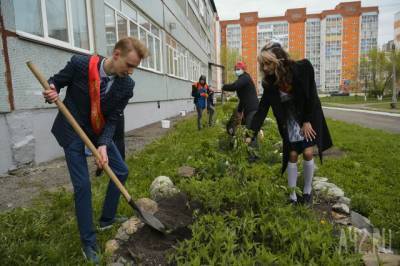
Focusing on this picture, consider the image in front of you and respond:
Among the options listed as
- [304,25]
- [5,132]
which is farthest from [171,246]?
[304,25]

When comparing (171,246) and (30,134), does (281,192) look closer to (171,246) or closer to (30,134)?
(171,246)

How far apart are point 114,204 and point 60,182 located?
6.42 feet

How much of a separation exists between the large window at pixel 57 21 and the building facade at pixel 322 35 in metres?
86.2

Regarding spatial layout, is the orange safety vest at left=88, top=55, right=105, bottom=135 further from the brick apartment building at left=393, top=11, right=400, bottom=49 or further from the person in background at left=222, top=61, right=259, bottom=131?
the brick apartment building at left=393, top=11, right=400, bottom=49

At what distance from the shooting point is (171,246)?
2586 millimetres

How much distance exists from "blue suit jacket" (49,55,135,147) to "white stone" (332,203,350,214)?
237cm

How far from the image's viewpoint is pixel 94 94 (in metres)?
2.41

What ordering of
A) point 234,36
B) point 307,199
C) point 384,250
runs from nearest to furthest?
→ 1. point 384,250
2. point 307,199
3. point 234,36

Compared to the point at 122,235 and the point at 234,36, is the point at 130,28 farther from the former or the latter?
the point at 234,36

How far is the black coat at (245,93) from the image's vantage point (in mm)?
Result: 5824

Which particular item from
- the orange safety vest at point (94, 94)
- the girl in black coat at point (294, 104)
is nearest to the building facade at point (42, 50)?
the orange safety vest at point (94, 94)

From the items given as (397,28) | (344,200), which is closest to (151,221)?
(344,200)

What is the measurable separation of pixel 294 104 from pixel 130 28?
870 cm

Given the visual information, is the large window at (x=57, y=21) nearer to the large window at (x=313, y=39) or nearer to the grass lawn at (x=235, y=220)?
the grass lawn at (x=235, y=220)
